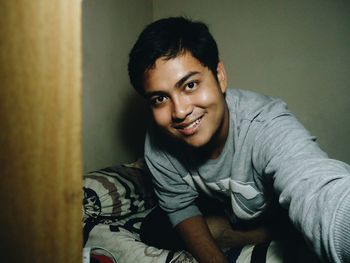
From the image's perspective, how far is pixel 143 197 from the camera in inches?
66.1

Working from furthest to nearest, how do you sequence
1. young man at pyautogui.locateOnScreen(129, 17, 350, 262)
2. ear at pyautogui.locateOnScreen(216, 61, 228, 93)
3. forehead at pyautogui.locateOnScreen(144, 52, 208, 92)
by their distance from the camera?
ear at pyautogui.locateOnScreen(216, 61, 228, 93)
forehead at pyautogui.locateOnScreen(144, 52, 208, 92)
young man at pyautogui.locateOnScreen(129, 17, 350, 262)

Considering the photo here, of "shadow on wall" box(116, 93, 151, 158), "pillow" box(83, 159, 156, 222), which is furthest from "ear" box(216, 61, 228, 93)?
"shadow on wall" box(116, 93, 151, 158)

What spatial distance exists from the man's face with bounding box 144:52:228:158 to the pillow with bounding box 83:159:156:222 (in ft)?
1.77

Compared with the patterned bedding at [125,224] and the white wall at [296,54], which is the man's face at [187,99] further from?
the white wall at [296,54]

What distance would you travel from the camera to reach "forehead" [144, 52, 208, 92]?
1.04 metres

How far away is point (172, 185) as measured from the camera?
138 cm

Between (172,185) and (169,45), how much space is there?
645 mm

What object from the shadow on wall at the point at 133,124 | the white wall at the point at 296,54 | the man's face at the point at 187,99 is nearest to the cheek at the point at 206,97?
the man's face at the point at 187,99

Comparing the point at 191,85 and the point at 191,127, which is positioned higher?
the point at 191,85

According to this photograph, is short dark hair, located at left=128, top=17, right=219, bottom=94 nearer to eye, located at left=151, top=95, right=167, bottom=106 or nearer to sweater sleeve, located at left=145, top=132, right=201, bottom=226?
eye, located at left=151, top=95, right=167, bottom=106

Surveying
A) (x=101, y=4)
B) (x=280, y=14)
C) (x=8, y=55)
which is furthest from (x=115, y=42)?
(x=8, y=55)

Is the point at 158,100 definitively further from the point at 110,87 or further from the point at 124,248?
the point at 110,87

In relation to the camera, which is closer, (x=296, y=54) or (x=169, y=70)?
(x=169, y=70)

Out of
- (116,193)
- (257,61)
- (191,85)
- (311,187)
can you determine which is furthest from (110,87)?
(311,187)
